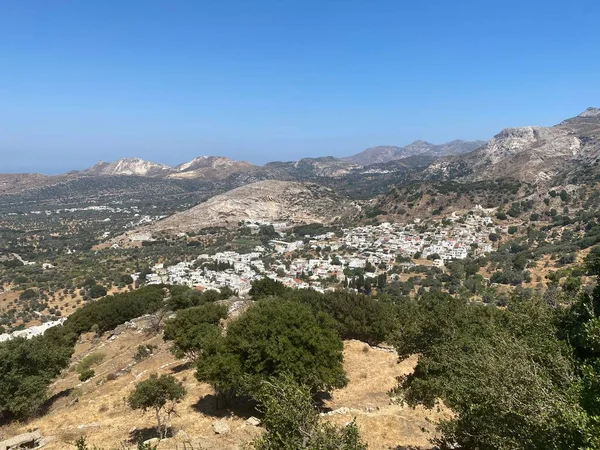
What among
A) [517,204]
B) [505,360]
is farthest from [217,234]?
[505,360]

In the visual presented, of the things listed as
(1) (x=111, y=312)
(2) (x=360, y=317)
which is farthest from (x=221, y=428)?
(1) (x=111, y=312)

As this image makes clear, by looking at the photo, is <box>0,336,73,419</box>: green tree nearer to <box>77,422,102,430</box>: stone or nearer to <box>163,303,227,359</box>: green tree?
<box>77,422,102,430</box>: stone

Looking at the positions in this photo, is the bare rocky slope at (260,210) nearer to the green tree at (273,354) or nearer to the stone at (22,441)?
the green tree at (273,354)

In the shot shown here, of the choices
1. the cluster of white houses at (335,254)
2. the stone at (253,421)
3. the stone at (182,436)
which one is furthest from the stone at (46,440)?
the cluster of white houses at (335,254)

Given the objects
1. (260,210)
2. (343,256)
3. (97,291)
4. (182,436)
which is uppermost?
(182,436)

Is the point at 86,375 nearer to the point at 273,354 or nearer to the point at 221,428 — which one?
the point at 221,428

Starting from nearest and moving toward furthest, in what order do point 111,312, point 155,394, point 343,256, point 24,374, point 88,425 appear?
point 155,394
point 88,425
point 24,374
point 111,312
point 343,256
